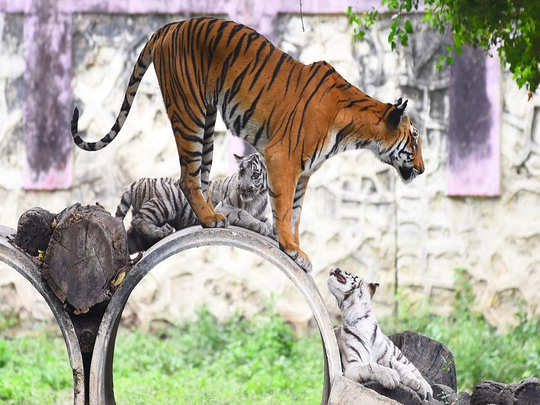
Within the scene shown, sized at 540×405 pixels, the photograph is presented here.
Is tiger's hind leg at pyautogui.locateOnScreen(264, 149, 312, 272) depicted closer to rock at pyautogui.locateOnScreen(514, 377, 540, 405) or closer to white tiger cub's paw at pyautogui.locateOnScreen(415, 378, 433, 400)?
white tiger cub's paw at pyautogui.locateOnScreen(415, 378, 433, 400)

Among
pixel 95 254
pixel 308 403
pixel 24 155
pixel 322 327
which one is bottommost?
pixel 308 403

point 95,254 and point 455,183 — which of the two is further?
point 455,183

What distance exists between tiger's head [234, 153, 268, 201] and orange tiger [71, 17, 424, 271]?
10.5 inches

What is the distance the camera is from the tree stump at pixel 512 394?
4.69 m

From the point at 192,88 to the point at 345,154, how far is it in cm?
393

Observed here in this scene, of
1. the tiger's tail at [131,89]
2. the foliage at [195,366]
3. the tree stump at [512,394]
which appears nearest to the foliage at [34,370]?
the foliage at [195,366]

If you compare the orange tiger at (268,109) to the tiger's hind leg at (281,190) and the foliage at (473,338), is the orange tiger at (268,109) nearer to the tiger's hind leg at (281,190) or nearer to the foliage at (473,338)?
the tiger's hind leg at (281,190)

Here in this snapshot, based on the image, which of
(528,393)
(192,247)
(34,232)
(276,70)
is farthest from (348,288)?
(34,232)

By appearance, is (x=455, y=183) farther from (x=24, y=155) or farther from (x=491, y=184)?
(x=24, y=155)

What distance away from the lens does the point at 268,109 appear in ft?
14.5

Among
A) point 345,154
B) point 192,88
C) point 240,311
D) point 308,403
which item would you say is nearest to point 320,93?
point 192,88

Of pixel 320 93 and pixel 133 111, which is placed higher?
pixel 133 111

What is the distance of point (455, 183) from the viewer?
26.3 feet

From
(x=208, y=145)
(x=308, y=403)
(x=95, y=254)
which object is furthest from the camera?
(x=308, y=403)
